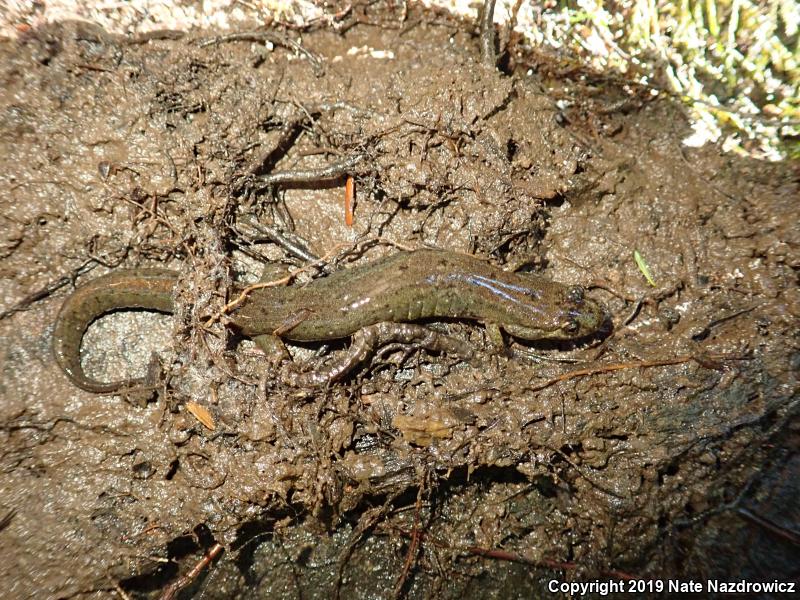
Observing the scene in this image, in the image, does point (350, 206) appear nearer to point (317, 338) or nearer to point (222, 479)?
point (317, 338)

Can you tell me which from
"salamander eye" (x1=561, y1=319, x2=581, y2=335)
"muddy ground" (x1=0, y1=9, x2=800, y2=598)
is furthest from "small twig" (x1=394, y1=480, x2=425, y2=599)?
"salamander eye" (x1=561, y1=319, x2=581, y2=335)

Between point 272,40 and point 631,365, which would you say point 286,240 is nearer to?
point 272,40

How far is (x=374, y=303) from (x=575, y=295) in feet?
5.75

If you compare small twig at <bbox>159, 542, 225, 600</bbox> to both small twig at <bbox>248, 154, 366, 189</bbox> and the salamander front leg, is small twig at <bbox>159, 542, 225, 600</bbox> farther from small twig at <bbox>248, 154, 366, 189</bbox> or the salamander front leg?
Answer: small twig at <bbox>248, 154, 366, 189</bbox>

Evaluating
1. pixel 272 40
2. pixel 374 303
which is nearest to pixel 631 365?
pixel 374 303

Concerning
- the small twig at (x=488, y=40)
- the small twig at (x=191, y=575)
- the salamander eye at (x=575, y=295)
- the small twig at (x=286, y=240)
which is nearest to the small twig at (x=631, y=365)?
the salamander eye at (x=575, y=295)

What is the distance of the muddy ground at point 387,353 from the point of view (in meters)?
3.86

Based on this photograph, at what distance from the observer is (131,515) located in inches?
152

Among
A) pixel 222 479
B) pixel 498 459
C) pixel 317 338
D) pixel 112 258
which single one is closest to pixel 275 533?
pixel 222 479

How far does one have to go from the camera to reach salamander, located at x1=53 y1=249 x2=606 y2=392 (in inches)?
154

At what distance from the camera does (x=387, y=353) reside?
4141 mm

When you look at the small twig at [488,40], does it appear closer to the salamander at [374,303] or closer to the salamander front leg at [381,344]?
the salamander at [374,303]

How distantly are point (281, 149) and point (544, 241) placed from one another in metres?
2.65

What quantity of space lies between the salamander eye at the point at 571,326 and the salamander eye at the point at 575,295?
0.58 ft
